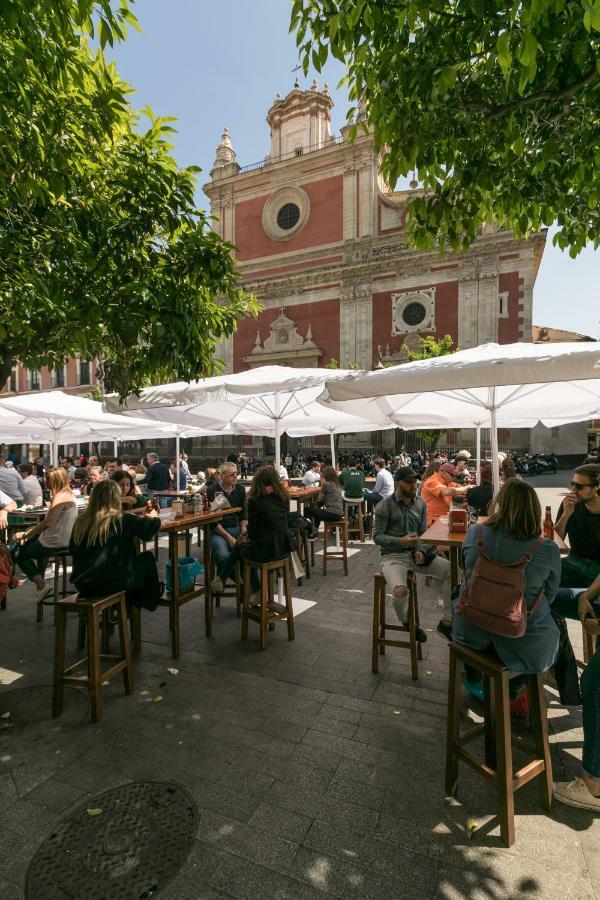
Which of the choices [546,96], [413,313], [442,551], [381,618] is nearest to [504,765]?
[381,618]

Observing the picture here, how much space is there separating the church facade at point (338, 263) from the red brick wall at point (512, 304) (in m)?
0.05

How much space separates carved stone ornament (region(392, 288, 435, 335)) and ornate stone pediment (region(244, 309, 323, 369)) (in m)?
5.19

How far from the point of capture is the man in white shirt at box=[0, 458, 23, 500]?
801 cm

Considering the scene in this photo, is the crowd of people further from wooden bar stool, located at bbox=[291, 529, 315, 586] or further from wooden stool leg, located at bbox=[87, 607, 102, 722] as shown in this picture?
wooden bar stool, located at bbox=[291, 529, 315, 586]

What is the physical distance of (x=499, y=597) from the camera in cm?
243

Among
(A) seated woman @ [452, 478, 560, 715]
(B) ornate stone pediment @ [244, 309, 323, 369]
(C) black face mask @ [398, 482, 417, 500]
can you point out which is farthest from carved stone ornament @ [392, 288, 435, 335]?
(A) seated woman @ [452, 478, 560, 715]

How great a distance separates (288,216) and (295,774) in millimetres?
33505

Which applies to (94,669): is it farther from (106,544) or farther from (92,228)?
(92,228)

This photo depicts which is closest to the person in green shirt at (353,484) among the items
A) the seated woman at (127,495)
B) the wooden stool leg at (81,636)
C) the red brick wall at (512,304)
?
the seated woman at (127,495)

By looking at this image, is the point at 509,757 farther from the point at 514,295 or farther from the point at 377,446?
the point at 514,295

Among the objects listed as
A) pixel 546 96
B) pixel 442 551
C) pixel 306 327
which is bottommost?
pixel 442 551

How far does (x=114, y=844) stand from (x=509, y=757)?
6.50ft

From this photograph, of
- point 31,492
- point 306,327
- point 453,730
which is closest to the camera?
point 453,730

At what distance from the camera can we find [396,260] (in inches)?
1065
